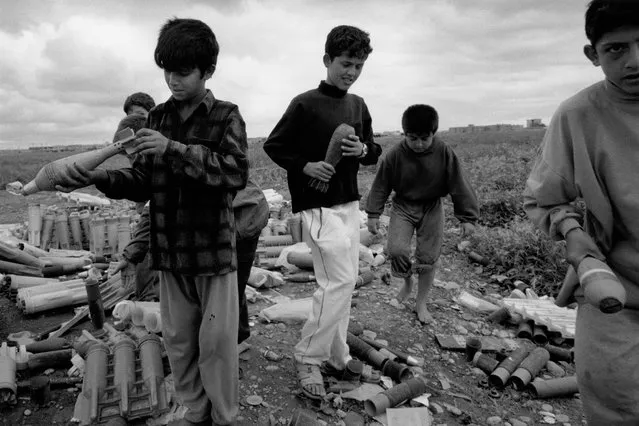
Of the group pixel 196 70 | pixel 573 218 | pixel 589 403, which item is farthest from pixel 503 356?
pixel 196 70

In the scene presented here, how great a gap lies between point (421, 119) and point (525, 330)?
2.15 m

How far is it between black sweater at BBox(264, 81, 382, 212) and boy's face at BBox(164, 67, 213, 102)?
935mm

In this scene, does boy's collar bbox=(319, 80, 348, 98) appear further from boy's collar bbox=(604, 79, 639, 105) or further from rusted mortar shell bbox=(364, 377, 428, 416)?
rusted mortar shell bbox=(364, 377, 428, 416)

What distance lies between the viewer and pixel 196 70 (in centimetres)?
226

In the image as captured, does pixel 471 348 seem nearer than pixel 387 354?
No

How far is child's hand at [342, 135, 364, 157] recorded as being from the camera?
119 inches

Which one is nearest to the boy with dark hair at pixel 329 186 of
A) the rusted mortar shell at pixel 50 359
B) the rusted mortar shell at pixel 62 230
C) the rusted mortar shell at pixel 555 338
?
the rusted mortar shell at pixel 50 359

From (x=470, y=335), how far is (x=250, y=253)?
2.43 m

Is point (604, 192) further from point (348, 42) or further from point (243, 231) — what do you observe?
point (243, 231)

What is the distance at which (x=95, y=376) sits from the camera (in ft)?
9.61

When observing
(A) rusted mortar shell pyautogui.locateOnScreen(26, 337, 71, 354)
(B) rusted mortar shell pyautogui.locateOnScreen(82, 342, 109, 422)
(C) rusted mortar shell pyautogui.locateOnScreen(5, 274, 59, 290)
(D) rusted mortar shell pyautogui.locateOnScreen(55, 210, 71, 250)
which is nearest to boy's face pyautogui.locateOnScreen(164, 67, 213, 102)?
(B) rusted mortar shell pyautogui.locateOnScreen(82, 342, 109, 422)

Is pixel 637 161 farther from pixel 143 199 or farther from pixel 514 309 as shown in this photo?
pixel 514 309

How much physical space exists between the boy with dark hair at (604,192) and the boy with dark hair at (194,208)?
1378mm

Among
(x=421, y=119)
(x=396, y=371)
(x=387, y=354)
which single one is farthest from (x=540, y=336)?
(x=421, y=119)
